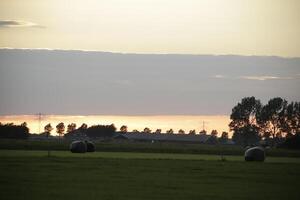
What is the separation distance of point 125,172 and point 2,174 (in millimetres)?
6477

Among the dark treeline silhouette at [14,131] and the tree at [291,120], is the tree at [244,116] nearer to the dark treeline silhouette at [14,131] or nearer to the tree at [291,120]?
the tree at [291,120]

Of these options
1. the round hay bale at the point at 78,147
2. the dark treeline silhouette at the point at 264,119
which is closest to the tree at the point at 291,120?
the dark treeline silhouette at the point at 264,119

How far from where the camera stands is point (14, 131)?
166250 millimetres

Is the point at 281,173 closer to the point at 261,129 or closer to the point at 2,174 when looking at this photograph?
the point at 2,174

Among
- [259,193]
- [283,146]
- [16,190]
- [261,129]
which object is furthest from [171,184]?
[261,129]

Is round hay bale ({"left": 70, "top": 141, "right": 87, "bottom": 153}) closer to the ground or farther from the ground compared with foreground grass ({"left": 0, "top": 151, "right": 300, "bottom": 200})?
farther from the ground

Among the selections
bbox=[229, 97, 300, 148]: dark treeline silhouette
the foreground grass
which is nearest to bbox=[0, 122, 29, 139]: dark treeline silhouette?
bbox=[229, 97, 300, 148]: dark treeline silhouette

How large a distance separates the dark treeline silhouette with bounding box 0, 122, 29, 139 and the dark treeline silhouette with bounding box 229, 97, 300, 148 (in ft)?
184

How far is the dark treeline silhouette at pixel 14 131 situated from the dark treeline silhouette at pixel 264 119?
56015 mm

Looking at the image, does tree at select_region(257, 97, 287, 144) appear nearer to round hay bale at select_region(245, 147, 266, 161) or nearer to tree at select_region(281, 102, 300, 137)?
tree at select_region(281, 102, 300, 137)

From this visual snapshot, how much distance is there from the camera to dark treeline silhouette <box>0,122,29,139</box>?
537ft

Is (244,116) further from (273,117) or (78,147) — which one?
(78,147)

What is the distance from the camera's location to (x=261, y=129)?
18788cm

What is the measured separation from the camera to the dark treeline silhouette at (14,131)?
164 metres
